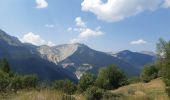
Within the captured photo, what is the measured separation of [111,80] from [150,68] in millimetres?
17324

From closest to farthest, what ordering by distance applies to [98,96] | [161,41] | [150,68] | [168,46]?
[98,96] < [168,46] < [161,41] < [150,68]

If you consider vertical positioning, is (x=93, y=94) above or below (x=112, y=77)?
below

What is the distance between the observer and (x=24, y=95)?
14.6 m

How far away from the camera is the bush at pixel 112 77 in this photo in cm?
12662

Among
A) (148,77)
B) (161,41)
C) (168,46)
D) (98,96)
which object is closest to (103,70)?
(148,77)

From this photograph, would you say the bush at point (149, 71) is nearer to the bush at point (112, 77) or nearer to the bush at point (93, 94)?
the bush at point (112, 77)

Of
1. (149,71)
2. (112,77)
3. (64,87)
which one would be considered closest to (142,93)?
(64,87)

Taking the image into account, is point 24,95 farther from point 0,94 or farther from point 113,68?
point 113,68

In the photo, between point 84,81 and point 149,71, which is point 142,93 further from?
point 149,71

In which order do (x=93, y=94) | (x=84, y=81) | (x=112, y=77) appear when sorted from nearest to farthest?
(x=93, y=94)
(x=84, y=81)
(x=112, y=77)

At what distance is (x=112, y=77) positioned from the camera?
5044 inches

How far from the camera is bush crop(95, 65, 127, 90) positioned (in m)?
127

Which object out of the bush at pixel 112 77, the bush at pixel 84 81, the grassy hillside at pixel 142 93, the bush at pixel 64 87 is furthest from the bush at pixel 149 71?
the grassy hillside at pixel 142 93

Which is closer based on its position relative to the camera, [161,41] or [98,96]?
[98,96]
